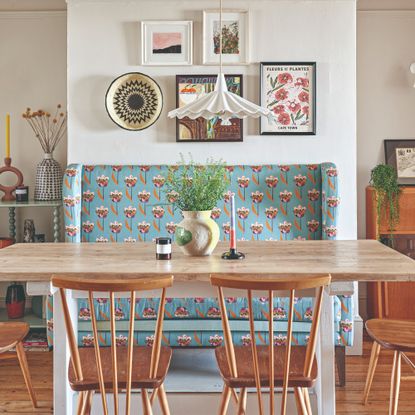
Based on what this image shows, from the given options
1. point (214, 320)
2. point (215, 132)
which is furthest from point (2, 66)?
point (214, 320)

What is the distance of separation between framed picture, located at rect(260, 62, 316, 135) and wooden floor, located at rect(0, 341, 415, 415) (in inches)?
59.1

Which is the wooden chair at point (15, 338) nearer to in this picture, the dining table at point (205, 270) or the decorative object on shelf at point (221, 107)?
the dining table at point (205, 270)

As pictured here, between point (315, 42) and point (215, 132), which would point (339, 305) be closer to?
point (215, 132)

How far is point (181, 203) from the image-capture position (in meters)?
2.52

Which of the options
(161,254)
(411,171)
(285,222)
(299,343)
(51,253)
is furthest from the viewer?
(411,171)

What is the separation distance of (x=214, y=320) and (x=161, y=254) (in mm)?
912

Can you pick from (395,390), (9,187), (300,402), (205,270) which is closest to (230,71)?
(9,187)

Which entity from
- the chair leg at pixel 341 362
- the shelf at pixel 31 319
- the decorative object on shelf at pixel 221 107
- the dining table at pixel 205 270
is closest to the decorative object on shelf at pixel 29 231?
the shelf at pixel 31 319

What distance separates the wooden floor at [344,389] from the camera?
2.92 meters

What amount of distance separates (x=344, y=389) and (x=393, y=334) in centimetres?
73

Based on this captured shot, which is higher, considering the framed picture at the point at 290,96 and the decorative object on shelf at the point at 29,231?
the framed picture at the point at 290,96

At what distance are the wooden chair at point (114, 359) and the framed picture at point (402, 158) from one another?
2.75m

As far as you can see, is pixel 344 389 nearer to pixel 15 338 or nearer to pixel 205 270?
pixel 205 270

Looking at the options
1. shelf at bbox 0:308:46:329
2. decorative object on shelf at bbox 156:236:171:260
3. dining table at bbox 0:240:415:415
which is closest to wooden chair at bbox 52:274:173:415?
dining table at bbox 0:240:415:415
